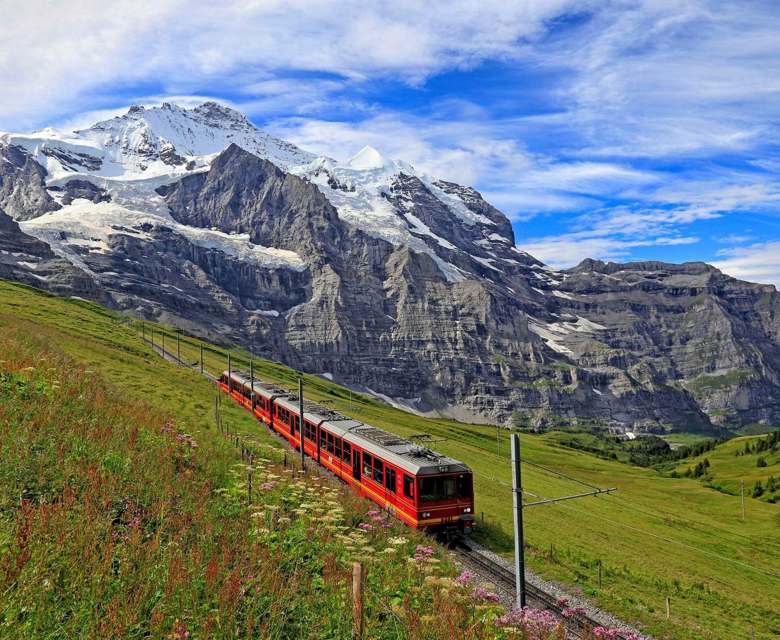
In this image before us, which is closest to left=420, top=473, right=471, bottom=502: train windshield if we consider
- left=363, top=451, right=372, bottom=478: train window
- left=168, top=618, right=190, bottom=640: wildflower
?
left=363, top=451, right=372, bottom=478: train window

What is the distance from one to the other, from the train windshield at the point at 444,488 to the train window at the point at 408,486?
488mm

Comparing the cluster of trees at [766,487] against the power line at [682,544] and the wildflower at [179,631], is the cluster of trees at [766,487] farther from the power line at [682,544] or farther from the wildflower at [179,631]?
the wildflower at [179,631]

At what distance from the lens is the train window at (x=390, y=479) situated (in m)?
28.8

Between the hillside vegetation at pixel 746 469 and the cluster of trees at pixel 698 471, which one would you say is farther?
the cluster of trees at pixel 698 471

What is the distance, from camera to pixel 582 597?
904 inches

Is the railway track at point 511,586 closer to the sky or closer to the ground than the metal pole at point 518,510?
closer to the ground

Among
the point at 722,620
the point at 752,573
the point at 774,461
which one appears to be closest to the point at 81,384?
the point at 722,620

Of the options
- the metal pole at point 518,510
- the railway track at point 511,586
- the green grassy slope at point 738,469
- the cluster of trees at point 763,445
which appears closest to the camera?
the metal pole at point 518,510

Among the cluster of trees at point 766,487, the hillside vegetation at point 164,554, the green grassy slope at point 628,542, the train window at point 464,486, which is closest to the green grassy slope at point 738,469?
the cluster of trees at point 766,487

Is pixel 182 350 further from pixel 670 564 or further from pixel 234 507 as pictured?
pixel 234 507

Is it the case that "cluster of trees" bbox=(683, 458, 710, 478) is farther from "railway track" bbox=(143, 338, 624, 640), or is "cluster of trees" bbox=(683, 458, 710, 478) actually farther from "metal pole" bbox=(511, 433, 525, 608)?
"metal pole" bbox=(511, 433, 525, 608)

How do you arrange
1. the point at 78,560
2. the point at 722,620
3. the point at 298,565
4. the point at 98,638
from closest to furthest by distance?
the point at 98,638 → the point at 78,560 → the point at 298,565 → the point at 722,620

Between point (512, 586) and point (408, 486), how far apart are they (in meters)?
6.81

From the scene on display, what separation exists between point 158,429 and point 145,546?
11009 millimetres
